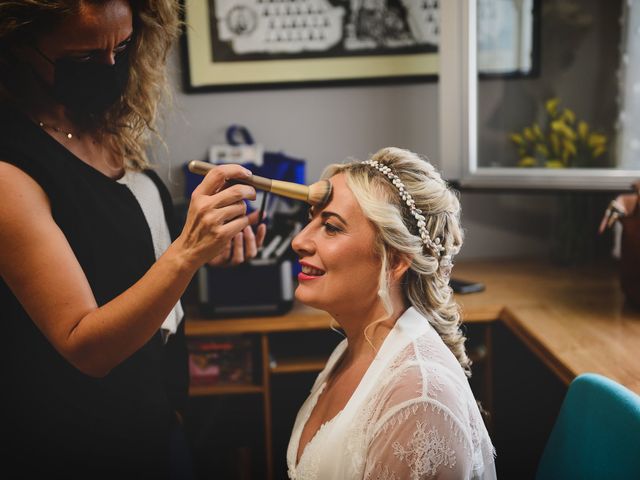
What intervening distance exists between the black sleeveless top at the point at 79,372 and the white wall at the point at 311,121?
1.35 m

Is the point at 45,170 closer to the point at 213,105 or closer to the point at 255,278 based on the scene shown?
the point at 255,278

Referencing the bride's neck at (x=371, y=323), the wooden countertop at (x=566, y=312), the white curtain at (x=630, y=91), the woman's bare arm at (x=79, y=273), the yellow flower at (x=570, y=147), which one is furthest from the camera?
the yellow flower at (x=570, y=147)

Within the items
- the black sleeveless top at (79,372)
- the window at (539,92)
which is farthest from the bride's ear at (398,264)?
the window at (539,92)

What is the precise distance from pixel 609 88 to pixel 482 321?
1.05 m

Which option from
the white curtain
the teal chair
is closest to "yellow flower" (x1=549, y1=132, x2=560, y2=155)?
the white curtain

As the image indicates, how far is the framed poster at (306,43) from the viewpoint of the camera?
2805 mm

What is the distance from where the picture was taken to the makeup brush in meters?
1.34

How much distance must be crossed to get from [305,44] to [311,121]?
0.31 m

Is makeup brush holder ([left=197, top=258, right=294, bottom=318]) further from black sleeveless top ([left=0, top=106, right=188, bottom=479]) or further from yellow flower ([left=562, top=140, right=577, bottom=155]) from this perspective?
yellow flower ([left=562, top=140, right=577, bottom=155])

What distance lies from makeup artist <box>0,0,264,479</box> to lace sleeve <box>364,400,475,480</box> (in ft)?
1.52

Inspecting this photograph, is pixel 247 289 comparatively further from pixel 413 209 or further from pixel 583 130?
pixel 583 130

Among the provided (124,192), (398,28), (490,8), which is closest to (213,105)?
(398,28)

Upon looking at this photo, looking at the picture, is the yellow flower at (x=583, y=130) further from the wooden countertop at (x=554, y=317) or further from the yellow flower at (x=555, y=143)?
the wooden countertop at (x=554, y=317)

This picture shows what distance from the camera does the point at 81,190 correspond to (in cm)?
144
